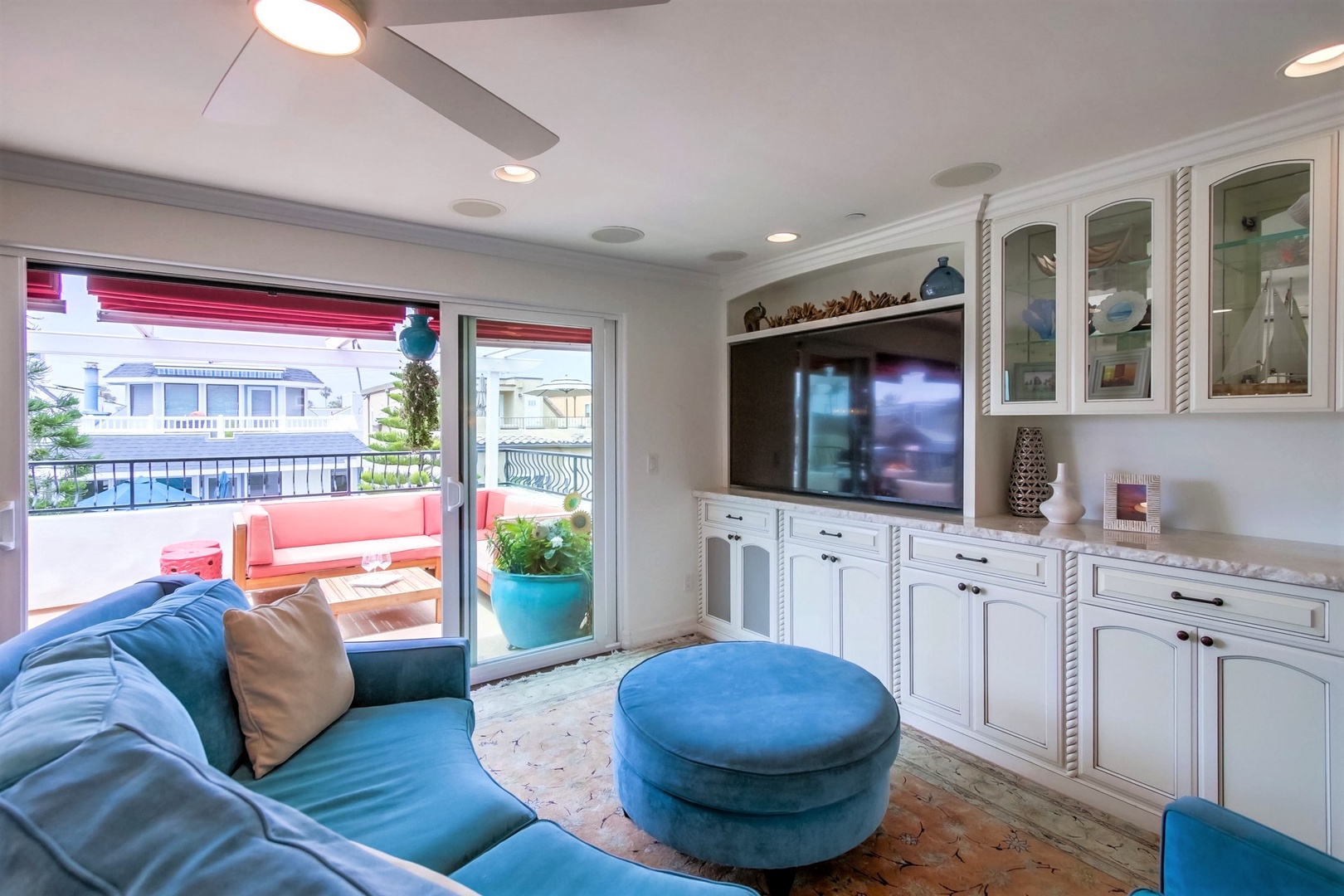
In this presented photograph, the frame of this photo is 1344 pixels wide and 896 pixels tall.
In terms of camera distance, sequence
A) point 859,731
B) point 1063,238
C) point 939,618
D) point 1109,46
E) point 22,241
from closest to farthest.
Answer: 1. point 1109,46
2. point 859,731
3. point 22,241
4. point 1063,238
5. point 939,618

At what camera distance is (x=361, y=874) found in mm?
604

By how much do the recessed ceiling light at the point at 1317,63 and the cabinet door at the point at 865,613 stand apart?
6.94 ft

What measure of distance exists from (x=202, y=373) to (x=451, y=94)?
726 centimetres

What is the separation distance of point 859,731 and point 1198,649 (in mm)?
1158

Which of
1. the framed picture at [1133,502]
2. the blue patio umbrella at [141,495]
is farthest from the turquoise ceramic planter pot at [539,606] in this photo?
the blue patio umbrella at [141,495]

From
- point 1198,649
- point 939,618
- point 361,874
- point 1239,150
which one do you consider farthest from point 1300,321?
point 361,874

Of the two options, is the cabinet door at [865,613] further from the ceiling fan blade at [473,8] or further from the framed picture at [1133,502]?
the ceiling fan blade at [473,8]

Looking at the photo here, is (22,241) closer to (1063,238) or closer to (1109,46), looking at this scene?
(1109,46)

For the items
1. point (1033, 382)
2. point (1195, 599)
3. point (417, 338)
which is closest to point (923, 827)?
point (1195, 599)

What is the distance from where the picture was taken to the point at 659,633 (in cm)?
393

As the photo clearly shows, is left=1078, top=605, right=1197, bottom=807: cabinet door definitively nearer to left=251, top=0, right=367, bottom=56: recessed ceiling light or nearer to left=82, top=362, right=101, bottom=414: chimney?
left=251, top=0, right=367, bottom=56: recessed ceiling light

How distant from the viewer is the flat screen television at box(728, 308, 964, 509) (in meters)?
2.87

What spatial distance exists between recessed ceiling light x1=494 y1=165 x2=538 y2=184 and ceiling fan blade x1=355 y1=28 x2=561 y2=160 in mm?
738

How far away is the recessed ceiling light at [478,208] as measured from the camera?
2717 millimetres
